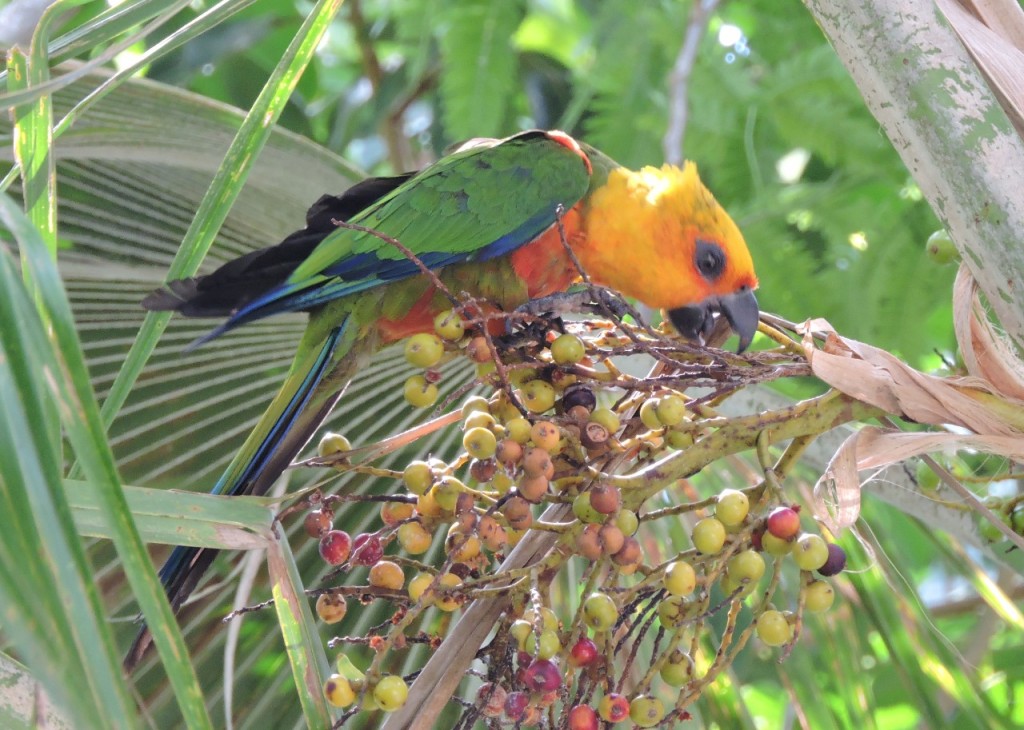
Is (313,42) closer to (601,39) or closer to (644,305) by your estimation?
(644,305)

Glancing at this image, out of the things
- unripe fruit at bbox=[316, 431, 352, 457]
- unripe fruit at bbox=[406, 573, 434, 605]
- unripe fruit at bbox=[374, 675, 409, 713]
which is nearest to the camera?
unripe fruit at bbox=[374, 675, 409, 713]

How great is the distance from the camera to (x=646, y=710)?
1057 millimetres

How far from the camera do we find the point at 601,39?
3189 mm

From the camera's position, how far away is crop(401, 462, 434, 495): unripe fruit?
1.11 m

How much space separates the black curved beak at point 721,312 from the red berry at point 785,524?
3.18 feet

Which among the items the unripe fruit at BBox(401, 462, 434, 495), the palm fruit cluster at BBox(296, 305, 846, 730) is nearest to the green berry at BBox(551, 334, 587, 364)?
the palm fruit cluster at BBox(296, 305, 846, 730)

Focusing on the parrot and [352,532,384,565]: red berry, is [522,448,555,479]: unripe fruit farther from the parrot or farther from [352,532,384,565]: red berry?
the parrot

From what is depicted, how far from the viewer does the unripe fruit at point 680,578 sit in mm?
995

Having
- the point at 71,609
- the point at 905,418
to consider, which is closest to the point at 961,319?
the point at 905,418

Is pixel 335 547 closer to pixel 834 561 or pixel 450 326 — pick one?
pixel 450 326

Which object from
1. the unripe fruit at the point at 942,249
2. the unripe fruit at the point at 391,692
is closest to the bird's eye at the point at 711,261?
the unripe fruit at the point at 942,249

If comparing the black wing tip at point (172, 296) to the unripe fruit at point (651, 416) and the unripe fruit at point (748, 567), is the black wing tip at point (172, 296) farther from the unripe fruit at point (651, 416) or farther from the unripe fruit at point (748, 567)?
the unripe fruit at point (748, 567)

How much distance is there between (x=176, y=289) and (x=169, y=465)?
45 cm

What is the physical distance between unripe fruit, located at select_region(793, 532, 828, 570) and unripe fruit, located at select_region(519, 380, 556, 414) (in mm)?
387
